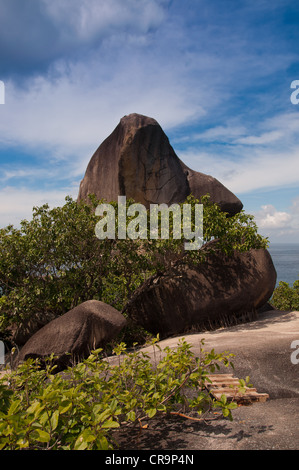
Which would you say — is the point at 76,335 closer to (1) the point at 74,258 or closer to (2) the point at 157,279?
(1) the point at 74,258

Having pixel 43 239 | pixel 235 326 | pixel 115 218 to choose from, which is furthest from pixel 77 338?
pixel 235 326

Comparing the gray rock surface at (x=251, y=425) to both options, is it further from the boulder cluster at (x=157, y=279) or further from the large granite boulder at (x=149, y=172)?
the large granite boulder at (x=149, y=172)

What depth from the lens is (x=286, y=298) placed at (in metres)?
19.4

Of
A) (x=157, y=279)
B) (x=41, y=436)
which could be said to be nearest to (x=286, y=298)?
(x=157, y=279)

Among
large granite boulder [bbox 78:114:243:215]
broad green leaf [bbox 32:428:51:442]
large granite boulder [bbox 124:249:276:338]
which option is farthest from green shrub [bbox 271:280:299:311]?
broad green leaf [bbox 32:428:51:442]

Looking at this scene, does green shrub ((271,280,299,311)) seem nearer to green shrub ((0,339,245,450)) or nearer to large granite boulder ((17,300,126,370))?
large granite boulder ((17,300,126,370))

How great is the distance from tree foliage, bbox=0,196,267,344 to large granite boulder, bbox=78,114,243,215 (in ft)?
17.9

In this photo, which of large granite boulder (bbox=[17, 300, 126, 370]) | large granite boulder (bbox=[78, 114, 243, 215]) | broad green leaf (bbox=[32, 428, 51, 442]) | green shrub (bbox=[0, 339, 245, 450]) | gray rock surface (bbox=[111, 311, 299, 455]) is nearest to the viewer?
broad green leaf (bbox=[32, 428, 51, 442])

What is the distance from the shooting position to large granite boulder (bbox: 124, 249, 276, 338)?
516 inches

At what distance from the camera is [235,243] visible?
13016mm

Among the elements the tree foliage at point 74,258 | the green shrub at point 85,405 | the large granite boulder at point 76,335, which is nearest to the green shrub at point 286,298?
the tree foliage at point 74,258

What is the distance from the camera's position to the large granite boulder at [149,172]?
18.3m

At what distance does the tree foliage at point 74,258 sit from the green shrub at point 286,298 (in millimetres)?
7484

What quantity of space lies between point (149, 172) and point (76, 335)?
1076 centimetres
